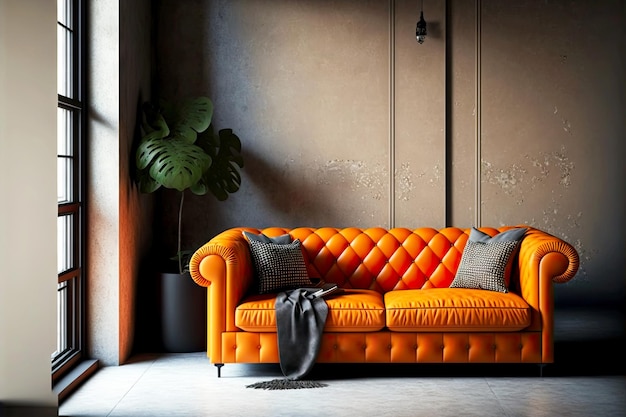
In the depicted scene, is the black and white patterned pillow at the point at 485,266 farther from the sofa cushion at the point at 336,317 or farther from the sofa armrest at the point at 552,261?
the sofa cushion at the point at 336,317

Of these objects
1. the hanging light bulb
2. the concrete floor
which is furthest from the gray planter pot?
the hanging light bulb

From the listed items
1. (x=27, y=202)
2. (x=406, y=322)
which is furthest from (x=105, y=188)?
(x=406, y=322)

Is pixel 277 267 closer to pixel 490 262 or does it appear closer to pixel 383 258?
pixel 383 258

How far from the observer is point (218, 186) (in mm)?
6055

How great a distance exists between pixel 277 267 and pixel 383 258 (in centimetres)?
86

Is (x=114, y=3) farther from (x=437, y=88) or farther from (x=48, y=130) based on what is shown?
(x=437, y=88)

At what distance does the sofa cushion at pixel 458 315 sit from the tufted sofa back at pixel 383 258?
740 millimetres

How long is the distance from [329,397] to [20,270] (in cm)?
180

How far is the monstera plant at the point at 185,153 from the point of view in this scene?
5.55m

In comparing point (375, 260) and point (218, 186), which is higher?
point (218, 186)

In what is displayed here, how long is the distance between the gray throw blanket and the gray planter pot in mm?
973

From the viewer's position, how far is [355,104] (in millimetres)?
6645

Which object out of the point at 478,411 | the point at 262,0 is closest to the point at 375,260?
the point at 478,411

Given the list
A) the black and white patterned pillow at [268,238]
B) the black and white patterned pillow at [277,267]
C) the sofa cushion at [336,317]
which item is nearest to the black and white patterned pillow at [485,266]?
the sofa cushion at [336,317]
